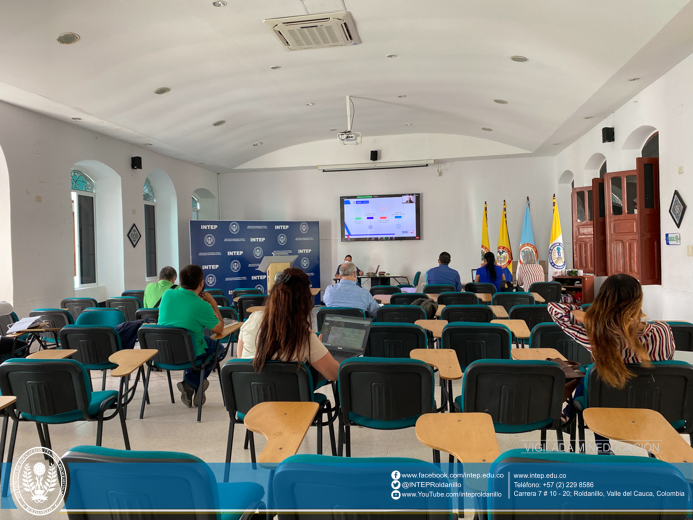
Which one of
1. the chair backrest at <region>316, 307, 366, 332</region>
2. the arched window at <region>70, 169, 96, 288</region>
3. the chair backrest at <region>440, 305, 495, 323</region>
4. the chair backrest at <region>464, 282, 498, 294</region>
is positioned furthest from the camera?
the arched window at <region>70, 169, 96, 288</region>

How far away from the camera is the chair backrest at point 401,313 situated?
15.8ft

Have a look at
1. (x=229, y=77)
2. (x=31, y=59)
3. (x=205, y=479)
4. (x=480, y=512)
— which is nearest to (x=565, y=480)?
(x=480, y=512)

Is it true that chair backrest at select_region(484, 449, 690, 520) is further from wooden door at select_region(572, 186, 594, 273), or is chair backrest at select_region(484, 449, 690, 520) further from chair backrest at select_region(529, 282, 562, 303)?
wooden door at select_region(572, 186, 594, 273)

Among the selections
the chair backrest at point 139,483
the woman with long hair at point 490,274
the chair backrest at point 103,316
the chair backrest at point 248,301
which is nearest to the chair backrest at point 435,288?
the woman with long hair at point 490,274

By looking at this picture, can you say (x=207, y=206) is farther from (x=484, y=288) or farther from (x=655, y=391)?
(x=655, y=391)

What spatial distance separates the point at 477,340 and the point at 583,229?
561cm

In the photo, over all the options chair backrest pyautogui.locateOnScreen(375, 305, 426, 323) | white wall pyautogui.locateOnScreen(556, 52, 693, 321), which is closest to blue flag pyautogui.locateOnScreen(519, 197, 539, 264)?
white wall pyautogui.locateOnScreen(556, 52, 693, 321)

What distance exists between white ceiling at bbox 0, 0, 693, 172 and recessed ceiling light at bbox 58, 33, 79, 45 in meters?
0.06

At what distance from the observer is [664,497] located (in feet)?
4.06

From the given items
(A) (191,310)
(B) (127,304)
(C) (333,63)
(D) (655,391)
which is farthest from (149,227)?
(D) (655,391)

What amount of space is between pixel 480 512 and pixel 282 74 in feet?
20.3

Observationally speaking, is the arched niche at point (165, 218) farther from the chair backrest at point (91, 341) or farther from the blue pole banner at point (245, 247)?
the chair backrest at point (91, 341)

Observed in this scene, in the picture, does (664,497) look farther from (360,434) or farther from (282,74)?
(282,74)

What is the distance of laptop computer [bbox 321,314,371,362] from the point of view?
10.1ft
